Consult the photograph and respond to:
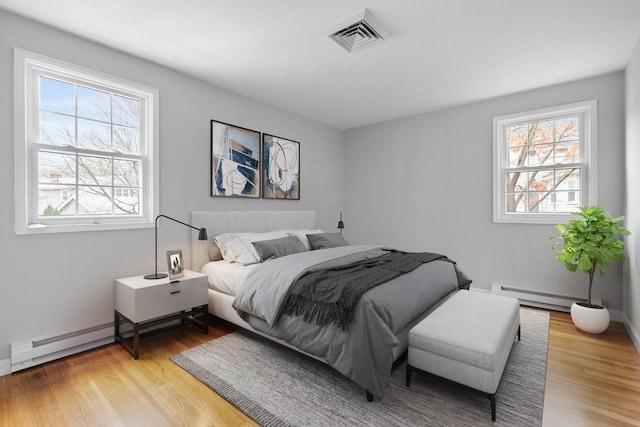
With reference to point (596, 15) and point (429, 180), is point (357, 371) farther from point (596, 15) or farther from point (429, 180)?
point (429, 180)

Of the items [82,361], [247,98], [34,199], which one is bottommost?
[82,361]

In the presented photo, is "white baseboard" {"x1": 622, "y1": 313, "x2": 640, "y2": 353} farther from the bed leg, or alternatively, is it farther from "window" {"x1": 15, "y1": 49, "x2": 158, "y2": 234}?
"window" {"x1": 15, "y1": 49, "x2": 158, "y2": 234}

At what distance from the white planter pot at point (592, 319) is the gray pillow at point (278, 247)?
288 cm

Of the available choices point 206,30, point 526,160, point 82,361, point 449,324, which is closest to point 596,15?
point 526,160

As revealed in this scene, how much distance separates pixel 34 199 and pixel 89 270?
27.7 inches

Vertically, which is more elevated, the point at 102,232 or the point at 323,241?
the point at 102,232

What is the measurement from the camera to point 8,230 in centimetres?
229

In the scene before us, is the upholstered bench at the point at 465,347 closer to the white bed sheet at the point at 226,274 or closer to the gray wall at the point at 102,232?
the white bed sheet at the point at 226,274

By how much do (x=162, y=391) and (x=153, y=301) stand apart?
787 mm

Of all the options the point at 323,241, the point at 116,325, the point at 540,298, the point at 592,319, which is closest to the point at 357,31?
the point at 323,241

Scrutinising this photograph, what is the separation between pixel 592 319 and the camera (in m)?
2.96

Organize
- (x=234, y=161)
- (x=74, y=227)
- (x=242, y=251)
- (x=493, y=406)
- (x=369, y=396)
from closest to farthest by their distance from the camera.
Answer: (x=493, y=406) → (x=369, y=396) → (x=74, y=227) → (x=242, y=251) → (x=234, y=161)

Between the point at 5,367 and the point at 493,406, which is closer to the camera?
the point at 493,406

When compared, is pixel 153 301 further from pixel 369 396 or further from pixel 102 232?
pixel 369 396
